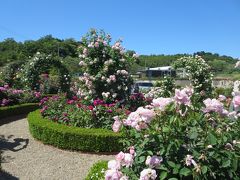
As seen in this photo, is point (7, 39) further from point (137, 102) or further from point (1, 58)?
point (137, 102)

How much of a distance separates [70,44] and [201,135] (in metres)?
66.5

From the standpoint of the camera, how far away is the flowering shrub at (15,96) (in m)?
11.5

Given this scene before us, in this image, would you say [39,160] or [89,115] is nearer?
[39,160]

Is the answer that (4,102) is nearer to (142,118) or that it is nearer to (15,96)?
(15,96)

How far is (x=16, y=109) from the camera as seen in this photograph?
1092cm

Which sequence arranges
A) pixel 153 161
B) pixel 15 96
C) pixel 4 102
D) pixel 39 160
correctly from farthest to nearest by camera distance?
pixel 15 96 → pixel 4 102 → pixel 39 160 → pixel 153 161

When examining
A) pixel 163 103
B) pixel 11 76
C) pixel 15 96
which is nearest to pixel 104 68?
pixel 15 96

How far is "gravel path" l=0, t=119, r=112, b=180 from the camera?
17.9 ft

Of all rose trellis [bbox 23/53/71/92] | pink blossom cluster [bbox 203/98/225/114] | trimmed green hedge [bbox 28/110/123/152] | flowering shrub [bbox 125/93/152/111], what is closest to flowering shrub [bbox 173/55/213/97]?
flowering shrub [bbox 125/93/152/111]

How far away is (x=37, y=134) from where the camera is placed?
7.45 m

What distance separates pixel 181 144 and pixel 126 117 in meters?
1.19

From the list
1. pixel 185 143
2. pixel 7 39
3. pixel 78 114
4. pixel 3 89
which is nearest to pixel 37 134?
pixel 78 114

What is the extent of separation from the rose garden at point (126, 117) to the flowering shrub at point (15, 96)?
0.03 metres

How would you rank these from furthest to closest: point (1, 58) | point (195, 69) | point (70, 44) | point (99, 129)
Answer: point (70, 44) → point (1, 58) → point (195, 69) → point (99, 129)
